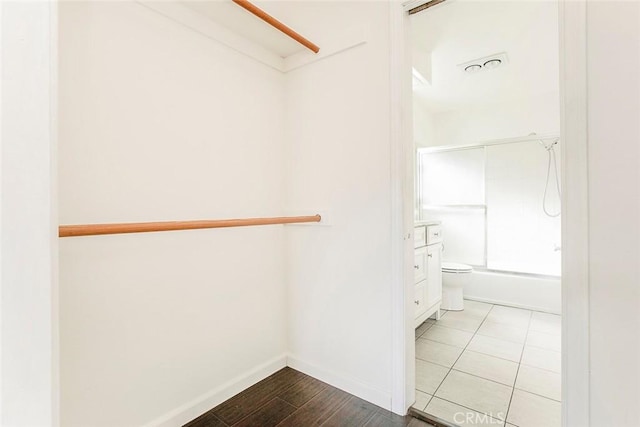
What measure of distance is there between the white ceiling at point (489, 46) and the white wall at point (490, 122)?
120mm

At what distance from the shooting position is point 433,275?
8.07ft

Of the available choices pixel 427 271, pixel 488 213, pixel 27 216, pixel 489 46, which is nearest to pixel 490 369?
pixel 427 271

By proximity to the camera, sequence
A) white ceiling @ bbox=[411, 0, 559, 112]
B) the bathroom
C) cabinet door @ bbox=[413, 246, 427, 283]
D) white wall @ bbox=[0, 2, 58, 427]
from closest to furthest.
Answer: white wall @ bbox=[0, 2, 58, 427]
the bathroom
white ceiling @ bbox=[411, 0, 559, 112]
cabinet door @ bbox=[413, 246, 427, 283]

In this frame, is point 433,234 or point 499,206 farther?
point 499,206

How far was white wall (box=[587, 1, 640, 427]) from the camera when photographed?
0.90 meters

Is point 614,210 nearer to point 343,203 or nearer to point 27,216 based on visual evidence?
point 343,203

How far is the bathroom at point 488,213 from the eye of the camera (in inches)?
65.2

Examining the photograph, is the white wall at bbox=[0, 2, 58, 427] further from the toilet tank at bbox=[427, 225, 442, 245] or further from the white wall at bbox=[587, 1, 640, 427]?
the toilet tank at bbox=[427, 225, 442, 245]

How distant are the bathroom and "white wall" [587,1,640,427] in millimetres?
604

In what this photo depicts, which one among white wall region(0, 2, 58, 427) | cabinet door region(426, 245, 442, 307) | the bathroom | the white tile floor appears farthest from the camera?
cabinet door region(426, 245, 442, 307)

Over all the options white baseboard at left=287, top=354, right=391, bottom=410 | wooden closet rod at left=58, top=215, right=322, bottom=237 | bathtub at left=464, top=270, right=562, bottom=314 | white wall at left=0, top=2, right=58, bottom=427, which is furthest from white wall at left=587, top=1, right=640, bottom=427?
bathtub at left=464, top=270, right=562, bottom=314

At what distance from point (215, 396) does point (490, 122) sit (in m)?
3.99

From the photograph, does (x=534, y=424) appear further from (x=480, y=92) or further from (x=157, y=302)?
(x=480, y=92)

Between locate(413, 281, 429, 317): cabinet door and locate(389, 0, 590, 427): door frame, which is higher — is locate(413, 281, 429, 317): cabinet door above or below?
below
